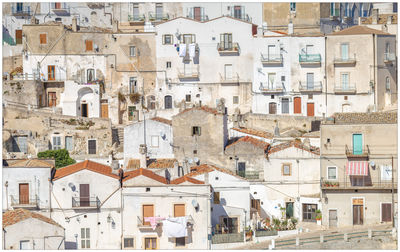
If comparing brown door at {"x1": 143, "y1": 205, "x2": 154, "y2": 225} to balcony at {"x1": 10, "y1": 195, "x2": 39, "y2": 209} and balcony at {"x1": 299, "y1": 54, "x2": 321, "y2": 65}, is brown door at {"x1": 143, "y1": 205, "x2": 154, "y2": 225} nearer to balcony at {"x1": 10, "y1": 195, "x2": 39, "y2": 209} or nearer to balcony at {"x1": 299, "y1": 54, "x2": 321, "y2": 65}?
balcony at {"x1": 10, "y1": 195, "x2": 39, "y2": 209}

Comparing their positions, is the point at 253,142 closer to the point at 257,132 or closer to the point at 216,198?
the point at 257,132

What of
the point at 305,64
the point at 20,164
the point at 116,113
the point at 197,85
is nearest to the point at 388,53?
the point at 305,64

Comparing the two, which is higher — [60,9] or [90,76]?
[60,9]

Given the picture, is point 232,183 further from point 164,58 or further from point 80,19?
point 80,19

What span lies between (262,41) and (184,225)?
22.7 meters

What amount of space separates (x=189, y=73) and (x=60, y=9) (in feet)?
45.2

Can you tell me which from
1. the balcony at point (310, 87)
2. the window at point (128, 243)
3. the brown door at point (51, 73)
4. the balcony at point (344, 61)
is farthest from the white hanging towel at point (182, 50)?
the window at point (128, 243)

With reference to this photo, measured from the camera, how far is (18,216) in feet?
166

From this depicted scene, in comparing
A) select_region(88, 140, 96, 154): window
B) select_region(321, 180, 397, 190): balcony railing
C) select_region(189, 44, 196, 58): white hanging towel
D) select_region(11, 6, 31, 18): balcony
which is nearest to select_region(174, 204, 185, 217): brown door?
select_region(321, 180, 397, 190): balcony railing

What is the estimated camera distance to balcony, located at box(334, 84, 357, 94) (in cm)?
7081

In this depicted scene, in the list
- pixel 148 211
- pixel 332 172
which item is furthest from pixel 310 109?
pixel 148 211

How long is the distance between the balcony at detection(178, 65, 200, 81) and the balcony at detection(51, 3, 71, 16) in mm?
12845

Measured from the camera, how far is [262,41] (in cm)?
7175

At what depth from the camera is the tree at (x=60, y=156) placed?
206 ft
